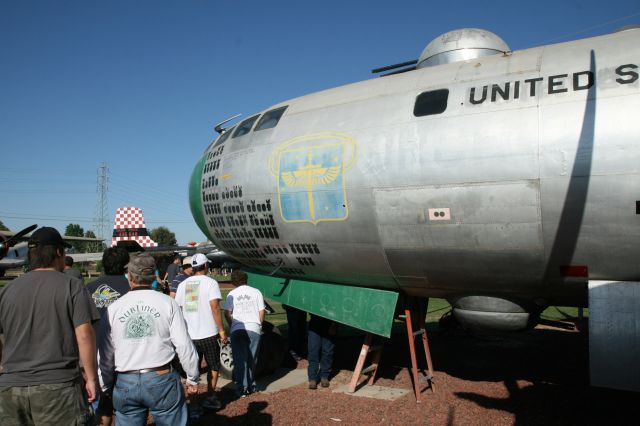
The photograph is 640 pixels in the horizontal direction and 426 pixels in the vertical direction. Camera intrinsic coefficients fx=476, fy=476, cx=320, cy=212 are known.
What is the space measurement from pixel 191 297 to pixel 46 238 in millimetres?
3076

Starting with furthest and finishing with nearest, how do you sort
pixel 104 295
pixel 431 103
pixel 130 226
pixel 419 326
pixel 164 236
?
pixel 164 236
pixel 130 226
pixel 419 326
pixel 431 103
pixel 104 295

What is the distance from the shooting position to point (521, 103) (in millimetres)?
5039

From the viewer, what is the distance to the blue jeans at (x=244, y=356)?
22.4 feet

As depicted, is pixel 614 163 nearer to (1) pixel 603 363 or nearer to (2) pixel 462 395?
(1) pixel 603 363

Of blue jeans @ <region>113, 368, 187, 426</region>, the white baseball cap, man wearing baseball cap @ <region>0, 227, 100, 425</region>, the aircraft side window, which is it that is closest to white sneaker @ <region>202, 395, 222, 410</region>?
the white baseball cap

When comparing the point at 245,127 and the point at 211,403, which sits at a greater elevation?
the point at 245,127

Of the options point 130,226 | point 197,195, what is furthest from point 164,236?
point 197,195

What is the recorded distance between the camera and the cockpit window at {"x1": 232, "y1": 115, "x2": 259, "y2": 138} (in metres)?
7.66

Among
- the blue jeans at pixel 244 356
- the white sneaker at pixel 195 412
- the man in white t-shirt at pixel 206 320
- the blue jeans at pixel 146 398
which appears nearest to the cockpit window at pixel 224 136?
the man in white t-shirt at pixel 206 320

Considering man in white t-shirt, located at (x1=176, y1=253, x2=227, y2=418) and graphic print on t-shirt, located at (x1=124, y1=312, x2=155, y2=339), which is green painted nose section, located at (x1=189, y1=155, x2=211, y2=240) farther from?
graphic print on t-shirt, located at (x1=124, y1=312, x2=155, y2=339)

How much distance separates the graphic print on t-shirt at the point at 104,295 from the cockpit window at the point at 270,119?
342 cm

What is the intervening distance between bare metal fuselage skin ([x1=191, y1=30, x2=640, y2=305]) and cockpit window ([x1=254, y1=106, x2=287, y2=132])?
0.15 meters

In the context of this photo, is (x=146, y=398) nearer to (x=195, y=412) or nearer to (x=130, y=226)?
(x=195, y=412)

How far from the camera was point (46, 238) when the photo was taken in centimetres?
358
